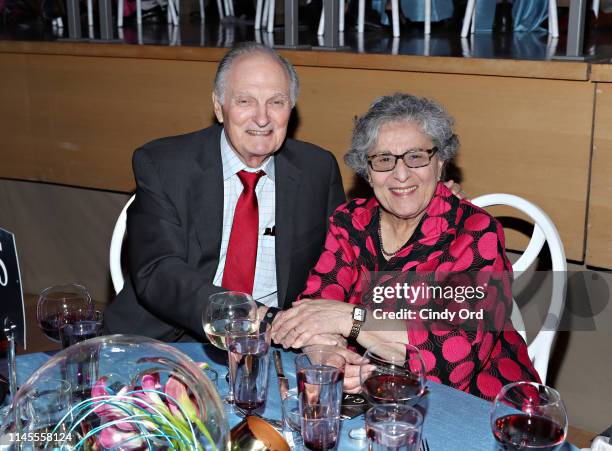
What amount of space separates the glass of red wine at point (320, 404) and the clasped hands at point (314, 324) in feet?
1.86

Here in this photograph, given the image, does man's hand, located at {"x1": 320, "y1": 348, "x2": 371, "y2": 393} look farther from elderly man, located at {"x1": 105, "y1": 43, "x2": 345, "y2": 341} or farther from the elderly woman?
elderly man, located at {"x1": 105, "y1": 43, "x2": 345, "y2": 341}

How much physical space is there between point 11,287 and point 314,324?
77cm

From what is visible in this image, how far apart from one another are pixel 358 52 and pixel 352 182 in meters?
0.57

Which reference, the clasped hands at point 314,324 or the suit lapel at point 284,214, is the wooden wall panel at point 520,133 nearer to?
the suit lapel at point 284,214

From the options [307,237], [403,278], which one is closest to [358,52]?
[307,237]

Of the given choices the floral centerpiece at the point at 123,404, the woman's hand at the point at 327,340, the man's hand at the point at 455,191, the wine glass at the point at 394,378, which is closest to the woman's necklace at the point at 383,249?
the man's hand at the point at 455,191

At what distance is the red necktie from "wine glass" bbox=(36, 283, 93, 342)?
799 mm

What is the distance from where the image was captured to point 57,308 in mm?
1814

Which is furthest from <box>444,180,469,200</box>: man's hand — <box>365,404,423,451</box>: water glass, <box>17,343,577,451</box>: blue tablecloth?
<box>365,404,423,451</box>: water glass

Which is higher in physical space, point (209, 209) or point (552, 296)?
point (209, 209)

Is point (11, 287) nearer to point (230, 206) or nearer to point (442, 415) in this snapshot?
point (442, 415)

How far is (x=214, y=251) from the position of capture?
2.58 meters

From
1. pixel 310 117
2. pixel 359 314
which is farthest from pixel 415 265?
pixel 310 117

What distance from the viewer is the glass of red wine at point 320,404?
1405 millimetres
